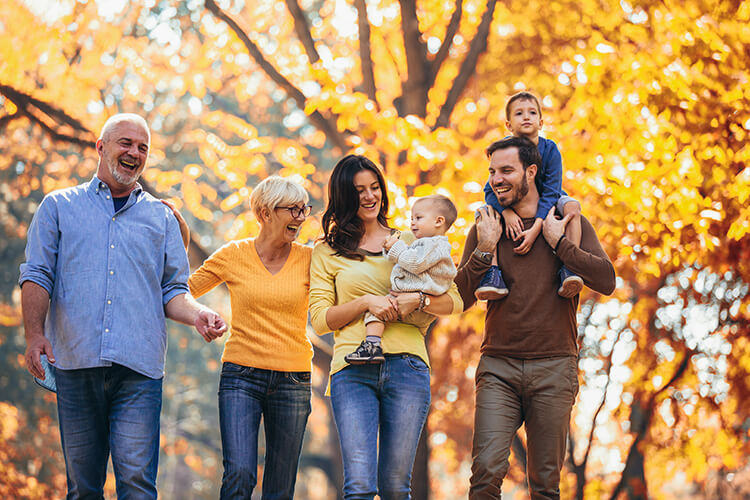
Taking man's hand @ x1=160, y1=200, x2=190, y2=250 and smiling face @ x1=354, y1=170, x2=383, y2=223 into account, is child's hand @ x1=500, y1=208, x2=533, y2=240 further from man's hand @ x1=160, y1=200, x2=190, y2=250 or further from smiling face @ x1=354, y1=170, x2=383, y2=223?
man's hand @ x1=160, y1=200, x2=190, y2=250

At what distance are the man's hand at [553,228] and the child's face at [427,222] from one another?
0.52 m

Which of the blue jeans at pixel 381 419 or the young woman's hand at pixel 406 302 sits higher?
the young woman's hand at pixel 406 302

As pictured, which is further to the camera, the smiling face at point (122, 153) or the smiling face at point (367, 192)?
the smiling face at point (367, 192)

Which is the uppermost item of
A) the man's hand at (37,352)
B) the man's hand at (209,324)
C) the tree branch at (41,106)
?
the tree branch at (41,106)

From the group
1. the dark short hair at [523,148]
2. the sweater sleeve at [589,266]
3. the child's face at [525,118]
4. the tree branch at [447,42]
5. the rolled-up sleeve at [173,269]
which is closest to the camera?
the sweater sleeve at [589,266]

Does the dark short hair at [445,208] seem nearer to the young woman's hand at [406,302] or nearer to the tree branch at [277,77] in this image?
the young woman's hand at [406,302]

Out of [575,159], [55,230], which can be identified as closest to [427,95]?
[575,159]

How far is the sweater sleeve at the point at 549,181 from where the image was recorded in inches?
160

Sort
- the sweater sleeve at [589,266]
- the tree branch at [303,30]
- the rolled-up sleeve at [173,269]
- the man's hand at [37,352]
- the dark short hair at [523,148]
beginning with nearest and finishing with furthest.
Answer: the man's hand at [37,352]
the sweater sleeve at [589,266]
the rolled-up sleeve at [173,269]
the dark short hair at [523,148]
the tree branch at [303,30]

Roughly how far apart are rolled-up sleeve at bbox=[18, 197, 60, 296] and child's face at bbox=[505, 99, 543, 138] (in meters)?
2.42

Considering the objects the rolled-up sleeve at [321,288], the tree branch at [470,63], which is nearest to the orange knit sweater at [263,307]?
the rolled-up sleeve at [321,288]

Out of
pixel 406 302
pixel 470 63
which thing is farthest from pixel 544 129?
pixel 406 302

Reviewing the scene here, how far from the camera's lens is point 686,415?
951 centimetres

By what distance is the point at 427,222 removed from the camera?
3908mm
